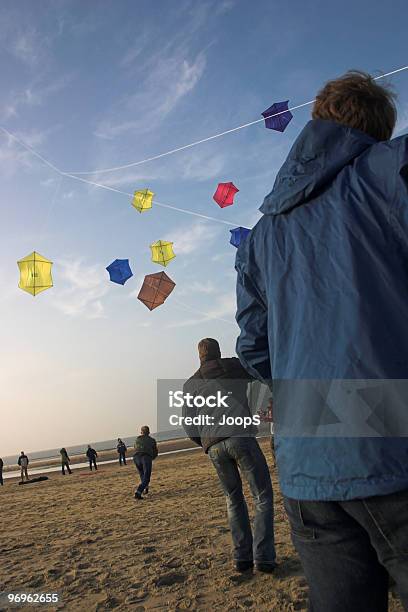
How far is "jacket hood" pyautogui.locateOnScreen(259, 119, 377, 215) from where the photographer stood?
128cm

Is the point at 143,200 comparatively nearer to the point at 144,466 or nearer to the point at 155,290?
the point at 155,290

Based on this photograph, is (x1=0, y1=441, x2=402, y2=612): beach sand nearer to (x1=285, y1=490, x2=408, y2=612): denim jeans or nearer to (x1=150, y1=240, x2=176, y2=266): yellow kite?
(x1=285, y1=490, x2=408, y2=612): denim jeans

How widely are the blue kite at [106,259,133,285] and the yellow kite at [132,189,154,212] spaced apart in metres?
1.32

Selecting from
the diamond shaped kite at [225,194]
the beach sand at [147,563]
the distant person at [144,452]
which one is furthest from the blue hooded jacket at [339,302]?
the diamond shaped kite at [225,194]

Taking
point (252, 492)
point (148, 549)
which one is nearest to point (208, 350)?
point (252, 492)

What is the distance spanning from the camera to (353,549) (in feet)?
3.85

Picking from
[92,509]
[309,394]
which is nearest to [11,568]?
[92,509]

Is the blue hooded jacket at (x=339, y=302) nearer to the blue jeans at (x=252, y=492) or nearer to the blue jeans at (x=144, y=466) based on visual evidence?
the blue jeans at (x=252, y=492)

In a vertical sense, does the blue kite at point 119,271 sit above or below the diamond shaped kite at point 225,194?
below

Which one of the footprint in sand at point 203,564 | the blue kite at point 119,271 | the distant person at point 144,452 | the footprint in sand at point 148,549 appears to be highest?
the blue kite at point 119,271

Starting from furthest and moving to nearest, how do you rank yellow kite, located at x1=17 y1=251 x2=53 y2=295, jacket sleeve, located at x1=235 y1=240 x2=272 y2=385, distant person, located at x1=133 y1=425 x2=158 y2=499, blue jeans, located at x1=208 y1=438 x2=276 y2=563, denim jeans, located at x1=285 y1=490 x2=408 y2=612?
distant person, located at x1=133 y1=425 x2=158 y2=499
yellow kite, located at x1=17 y1=251 x2=53 y2=295
blue jeans, located at x1=208 y1=438 x2=276 y2=563
jacket sleeve, located at x1=235 y1=240 x2=272 y2=385
denim jeans, located at x1=285 y1=490 x2=408 y2=612

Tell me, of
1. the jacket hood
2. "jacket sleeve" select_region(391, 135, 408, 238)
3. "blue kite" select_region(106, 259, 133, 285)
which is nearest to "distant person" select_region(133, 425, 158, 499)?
"blue kite" select_region(106, 259, 133, 285)

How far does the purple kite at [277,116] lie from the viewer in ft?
31.1

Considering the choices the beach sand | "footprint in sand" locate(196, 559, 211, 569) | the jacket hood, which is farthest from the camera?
"footprint in sand" locate(196, 559, 211, 569)
